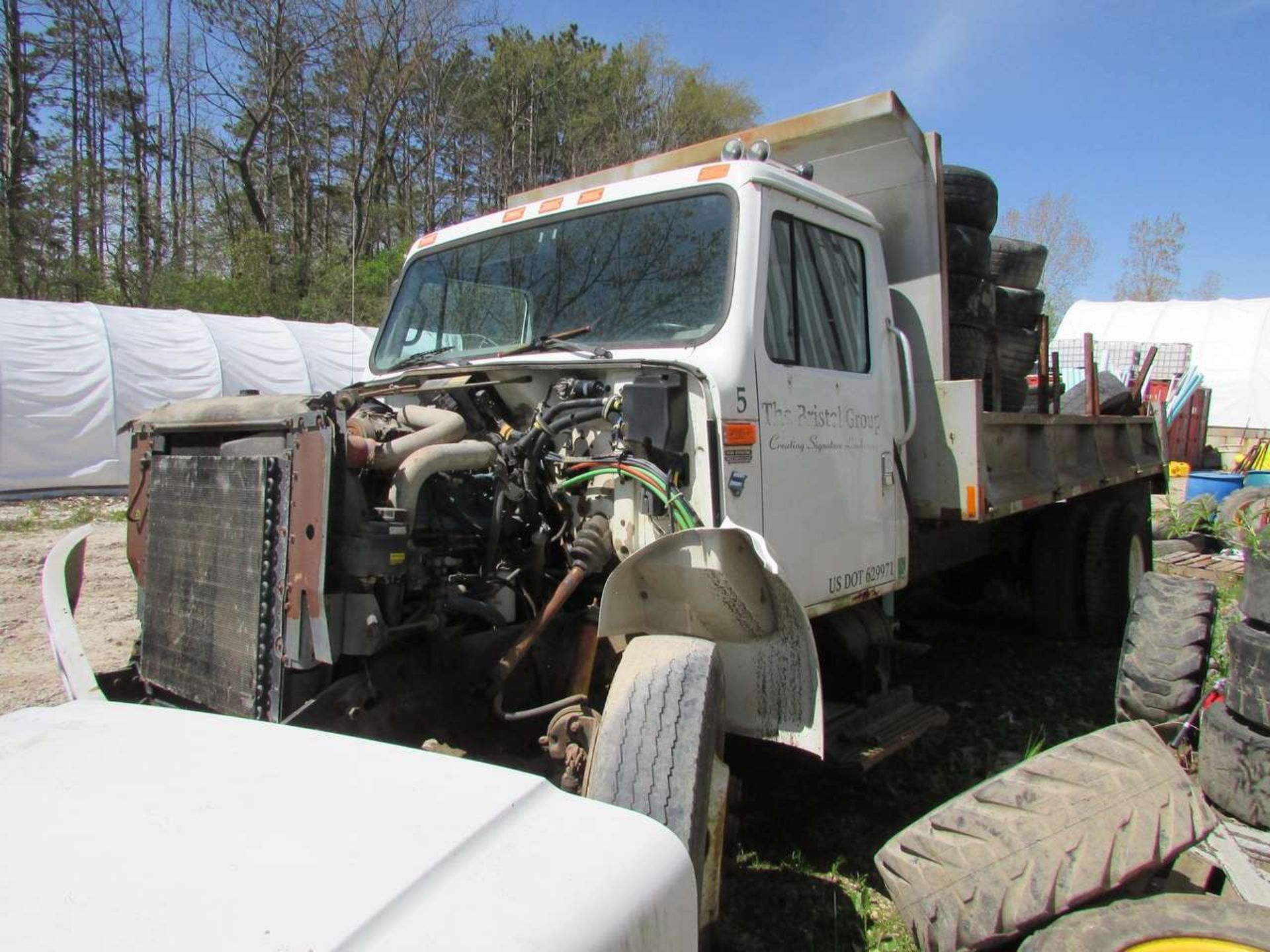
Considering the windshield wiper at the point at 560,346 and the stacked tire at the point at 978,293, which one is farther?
the stacked tire at the point at 978,293

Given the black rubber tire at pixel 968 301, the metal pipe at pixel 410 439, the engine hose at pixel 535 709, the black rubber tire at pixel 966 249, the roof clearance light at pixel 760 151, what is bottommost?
the engine hose at pixel 535 709

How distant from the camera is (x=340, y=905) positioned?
4.24 ft

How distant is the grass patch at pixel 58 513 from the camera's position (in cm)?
1155

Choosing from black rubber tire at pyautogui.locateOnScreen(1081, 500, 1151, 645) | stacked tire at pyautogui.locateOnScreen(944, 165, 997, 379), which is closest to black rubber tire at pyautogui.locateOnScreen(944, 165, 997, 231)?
stacked tire at pyautogui.locateOnScreen(944, 165, 997, 379)

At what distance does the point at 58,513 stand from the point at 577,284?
38.0ft

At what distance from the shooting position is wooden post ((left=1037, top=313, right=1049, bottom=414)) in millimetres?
Answer: 5648

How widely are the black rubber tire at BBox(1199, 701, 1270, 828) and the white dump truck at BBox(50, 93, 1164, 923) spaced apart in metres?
1.19

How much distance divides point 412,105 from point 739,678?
27216mm

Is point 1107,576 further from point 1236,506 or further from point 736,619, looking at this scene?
point 1236,506

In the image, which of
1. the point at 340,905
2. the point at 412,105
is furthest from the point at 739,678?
the point at 412,105

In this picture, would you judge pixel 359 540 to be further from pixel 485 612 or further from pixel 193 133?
pixel 193 133

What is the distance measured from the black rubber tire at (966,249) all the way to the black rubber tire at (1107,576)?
258cm

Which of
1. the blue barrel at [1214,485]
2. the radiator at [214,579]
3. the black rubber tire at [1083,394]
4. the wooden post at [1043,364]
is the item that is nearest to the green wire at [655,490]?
the radiator at [214,579]

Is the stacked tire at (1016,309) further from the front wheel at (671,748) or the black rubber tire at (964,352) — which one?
the front wheel at (671,748)
